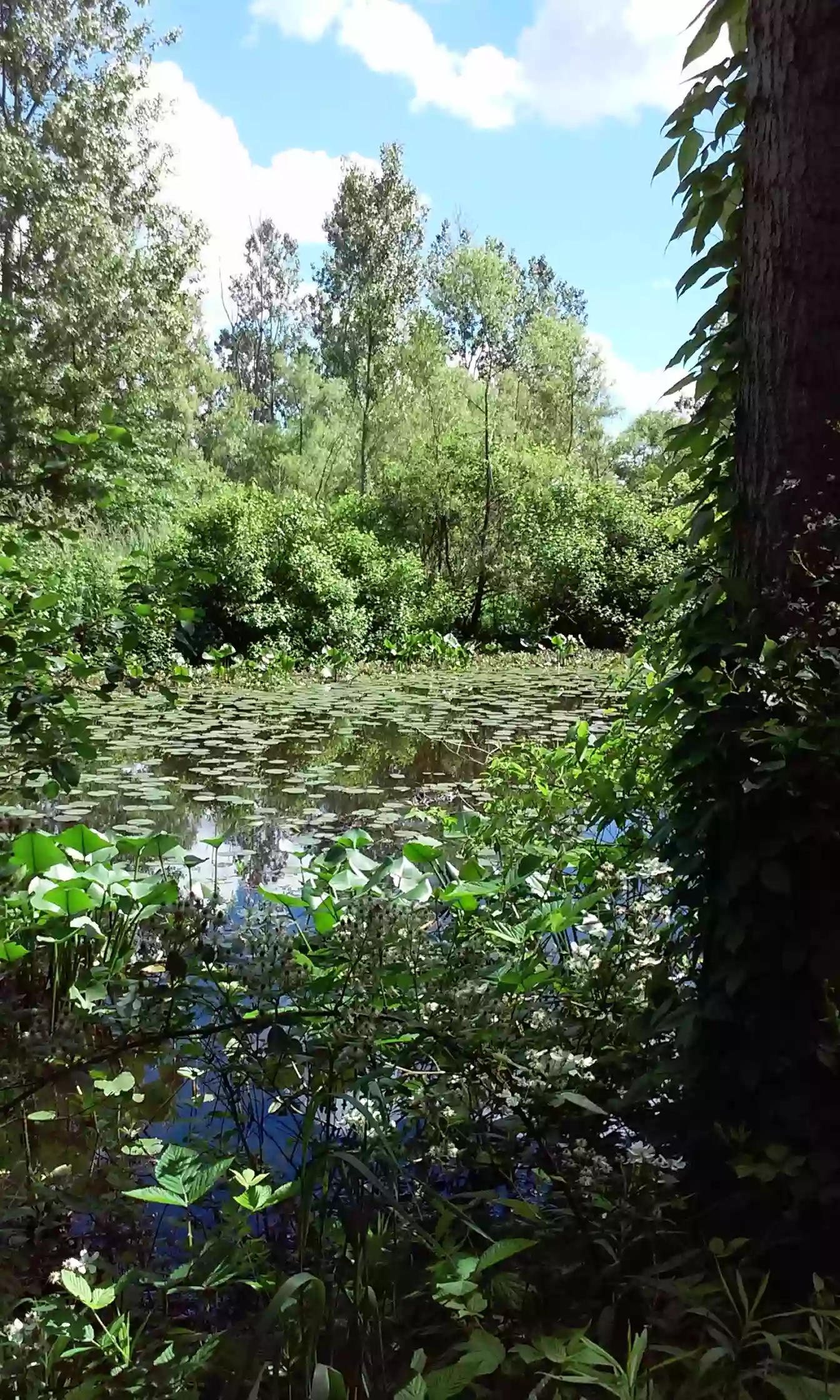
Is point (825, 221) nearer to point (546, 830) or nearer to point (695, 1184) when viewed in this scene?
point (695, 1184)

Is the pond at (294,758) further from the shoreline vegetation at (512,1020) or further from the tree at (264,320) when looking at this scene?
the tree at (264,320)

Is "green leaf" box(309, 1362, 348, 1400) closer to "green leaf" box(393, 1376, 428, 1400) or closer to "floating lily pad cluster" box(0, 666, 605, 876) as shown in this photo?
"green leaf" box(393, 1376, 428, 1400)

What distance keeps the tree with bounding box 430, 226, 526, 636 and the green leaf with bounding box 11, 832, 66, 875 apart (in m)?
12.2

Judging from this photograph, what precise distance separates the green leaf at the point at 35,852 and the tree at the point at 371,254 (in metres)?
20.1

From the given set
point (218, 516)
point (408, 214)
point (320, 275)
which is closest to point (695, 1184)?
point (218, 516)

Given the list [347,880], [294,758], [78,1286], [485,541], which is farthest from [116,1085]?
[485,541]

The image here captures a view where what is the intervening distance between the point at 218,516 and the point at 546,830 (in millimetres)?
9489

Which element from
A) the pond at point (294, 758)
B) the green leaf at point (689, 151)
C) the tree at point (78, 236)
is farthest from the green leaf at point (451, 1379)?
the tree at point (78, 236)

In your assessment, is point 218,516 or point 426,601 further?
point 426,601

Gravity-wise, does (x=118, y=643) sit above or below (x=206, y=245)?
below

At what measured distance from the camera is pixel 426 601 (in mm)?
14117

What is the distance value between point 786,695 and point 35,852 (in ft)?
5.28

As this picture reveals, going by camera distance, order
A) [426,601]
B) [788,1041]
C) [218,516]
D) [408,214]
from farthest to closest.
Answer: [408,214] → [426,601] → [218,516] → [788,1041]

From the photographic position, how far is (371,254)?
23094mm
